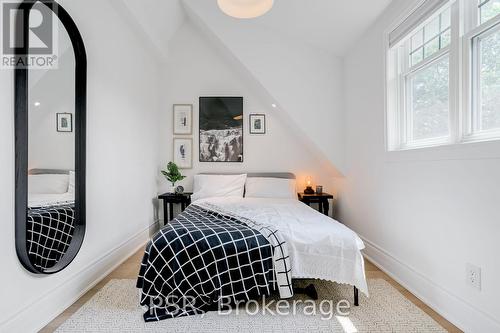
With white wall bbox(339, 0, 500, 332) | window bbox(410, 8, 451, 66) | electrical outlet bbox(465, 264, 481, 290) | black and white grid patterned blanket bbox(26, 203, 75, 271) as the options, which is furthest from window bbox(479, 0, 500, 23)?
black and white grid patterned blanket bbox(26, 203, 75, 271)

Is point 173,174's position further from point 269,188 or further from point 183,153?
point 269,188

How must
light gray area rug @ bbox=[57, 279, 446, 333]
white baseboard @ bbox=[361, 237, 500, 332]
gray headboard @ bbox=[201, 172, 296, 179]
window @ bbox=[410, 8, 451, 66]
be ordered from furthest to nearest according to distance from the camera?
gray headboard @ bbox=[201, 172, 296, 179] → window @ bbox=[410, 8, 451, 66] → light gray area rug @ bbox=[57, 279, 446, 333] → white baseboard @ bbox=[361, 237, 500, 332]

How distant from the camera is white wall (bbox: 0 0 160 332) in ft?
4.67

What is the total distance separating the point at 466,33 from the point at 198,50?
329 cm

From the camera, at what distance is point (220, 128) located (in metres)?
3.99

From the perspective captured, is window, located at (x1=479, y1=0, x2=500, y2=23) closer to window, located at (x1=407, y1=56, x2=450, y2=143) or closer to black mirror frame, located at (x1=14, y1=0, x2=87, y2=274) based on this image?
window, located at (x1=407, y1=56, x2=450, y2=143)

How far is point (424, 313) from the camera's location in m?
1.80

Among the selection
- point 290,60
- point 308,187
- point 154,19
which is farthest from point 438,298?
point 154,19

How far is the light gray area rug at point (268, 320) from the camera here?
5.36 feet

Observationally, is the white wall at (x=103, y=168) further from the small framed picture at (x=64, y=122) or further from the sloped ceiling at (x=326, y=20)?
the sloped ceiling at (x=326, y=20)

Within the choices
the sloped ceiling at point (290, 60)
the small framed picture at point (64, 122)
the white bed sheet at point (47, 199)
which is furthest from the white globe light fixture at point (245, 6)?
the white bed sheet at point (47, 199)

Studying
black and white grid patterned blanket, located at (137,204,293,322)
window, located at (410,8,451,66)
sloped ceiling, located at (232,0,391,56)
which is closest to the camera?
black and white grid patterned blanket, located at (137,204,293,322)

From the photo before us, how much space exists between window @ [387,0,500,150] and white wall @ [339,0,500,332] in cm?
13

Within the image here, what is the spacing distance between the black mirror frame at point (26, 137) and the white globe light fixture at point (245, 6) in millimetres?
1117
